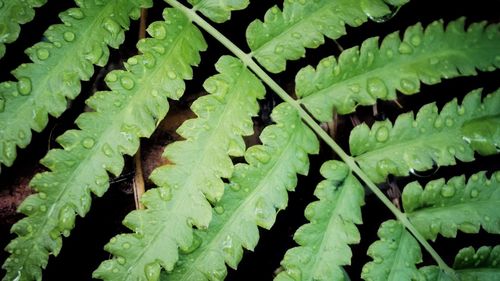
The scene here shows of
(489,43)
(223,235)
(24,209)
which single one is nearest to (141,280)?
(223,235)

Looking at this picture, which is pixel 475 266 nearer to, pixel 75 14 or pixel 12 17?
pixel 75 14

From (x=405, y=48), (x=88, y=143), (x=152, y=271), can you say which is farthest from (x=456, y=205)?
(x=88, y=143)

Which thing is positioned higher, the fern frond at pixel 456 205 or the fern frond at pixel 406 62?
the fern frond at pixel 406 62

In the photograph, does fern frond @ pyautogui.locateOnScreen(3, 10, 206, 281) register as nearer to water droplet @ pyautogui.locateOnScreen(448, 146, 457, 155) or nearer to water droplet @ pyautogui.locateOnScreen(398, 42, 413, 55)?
water droplet @ pyautogui.locateOnScreen(398, 42, 413, 55)

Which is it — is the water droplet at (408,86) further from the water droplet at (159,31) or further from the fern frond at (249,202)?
the water droplet at (159,31)

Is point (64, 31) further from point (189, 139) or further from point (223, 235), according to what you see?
point (223, 235)

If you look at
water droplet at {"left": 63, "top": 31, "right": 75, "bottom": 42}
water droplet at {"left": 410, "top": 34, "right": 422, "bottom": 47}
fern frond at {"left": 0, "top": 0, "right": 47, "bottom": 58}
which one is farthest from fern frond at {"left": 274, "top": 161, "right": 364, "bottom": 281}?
fern frond at {"left": 0, "top": 0, "right": 47, "bottom": 58}

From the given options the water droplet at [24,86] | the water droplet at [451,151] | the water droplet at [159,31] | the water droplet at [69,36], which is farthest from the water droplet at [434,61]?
the water droplet at [24,86]
